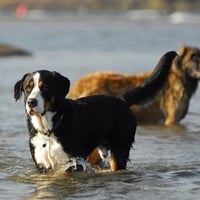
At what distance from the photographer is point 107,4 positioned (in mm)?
113250

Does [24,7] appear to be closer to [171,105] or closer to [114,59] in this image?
[114,59]

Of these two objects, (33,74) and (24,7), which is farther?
(24,7)

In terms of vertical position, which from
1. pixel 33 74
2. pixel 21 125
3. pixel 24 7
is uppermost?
pixel 33 74

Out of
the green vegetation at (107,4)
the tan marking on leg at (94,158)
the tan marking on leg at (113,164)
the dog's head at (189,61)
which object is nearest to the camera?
the tan marking on leg at (113,164)

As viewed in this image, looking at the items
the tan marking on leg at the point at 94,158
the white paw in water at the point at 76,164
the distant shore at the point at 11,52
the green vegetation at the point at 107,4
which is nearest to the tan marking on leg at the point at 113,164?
the tan marking on leg at the point at 94,158

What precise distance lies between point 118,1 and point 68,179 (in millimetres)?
106170

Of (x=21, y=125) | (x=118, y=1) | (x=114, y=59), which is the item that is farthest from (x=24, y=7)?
(x=21, y=125)

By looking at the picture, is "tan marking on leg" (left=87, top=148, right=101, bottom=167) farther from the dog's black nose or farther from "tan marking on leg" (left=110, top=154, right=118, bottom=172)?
the dog's black nose

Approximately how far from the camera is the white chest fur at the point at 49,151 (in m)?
8.79

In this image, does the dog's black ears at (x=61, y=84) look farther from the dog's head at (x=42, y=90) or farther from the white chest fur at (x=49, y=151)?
the white chest fur at (x=49, y=151)

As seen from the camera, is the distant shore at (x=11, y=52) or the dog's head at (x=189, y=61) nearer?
the dog's head at (x=189, y=61)

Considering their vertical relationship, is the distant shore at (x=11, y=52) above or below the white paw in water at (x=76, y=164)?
below

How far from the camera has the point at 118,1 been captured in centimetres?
11450

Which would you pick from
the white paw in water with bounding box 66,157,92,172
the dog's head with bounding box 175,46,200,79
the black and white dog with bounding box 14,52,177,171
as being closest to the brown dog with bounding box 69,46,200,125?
the dog's head with bounding box 175,46,200,79
